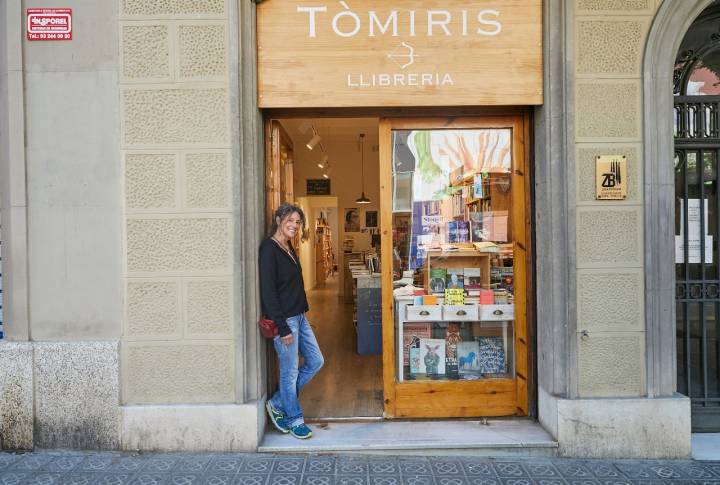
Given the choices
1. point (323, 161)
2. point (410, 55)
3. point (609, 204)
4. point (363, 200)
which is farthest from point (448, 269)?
point (363, 200)

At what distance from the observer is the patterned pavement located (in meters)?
3.34

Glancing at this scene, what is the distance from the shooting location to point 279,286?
3941mm

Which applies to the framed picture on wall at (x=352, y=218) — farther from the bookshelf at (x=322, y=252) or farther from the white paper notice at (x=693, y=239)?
the white paper notice at (x=693, y=239)

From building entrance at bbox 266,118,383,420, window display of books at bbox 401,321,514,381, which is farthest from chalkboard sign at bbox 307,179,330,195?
window display of books at bbox 401,321,514,381

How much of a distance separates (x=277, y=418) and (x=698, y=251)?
3.87 m

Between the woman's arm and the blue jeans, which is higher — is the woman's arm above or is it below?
above

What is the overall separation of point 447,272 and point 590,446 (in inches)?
72.5

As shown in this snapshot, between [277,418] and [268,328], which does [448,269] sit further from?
[277,418]

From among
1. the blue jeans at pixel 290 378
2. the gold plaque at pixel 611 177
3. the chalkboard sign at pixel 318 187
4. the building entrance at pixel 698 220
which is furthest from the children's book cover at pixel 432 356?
the chalkboard sign at pixel 318 187

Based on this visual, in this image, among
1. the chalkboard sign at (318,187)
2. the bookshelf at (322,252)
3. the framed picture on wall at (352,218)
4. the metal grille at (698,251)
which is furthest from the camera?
the bookshelf at (322,252)

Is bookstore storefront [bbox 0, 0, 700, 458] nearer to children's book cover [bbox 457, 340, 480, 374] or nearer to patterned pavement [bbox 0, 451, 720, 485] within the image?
patterned pavement [bbox 0, 451, 720, 485]

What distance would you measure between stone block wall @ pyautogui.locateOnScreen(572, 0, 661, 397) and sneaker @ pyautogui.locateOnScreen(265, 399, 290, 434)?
2412mm

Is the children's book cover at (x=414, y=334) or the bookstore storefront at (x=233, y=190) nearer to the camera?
the bookstore storefront at (x=233, y=190)

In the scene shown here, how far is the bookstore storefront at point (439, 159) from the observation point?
3.94 m
